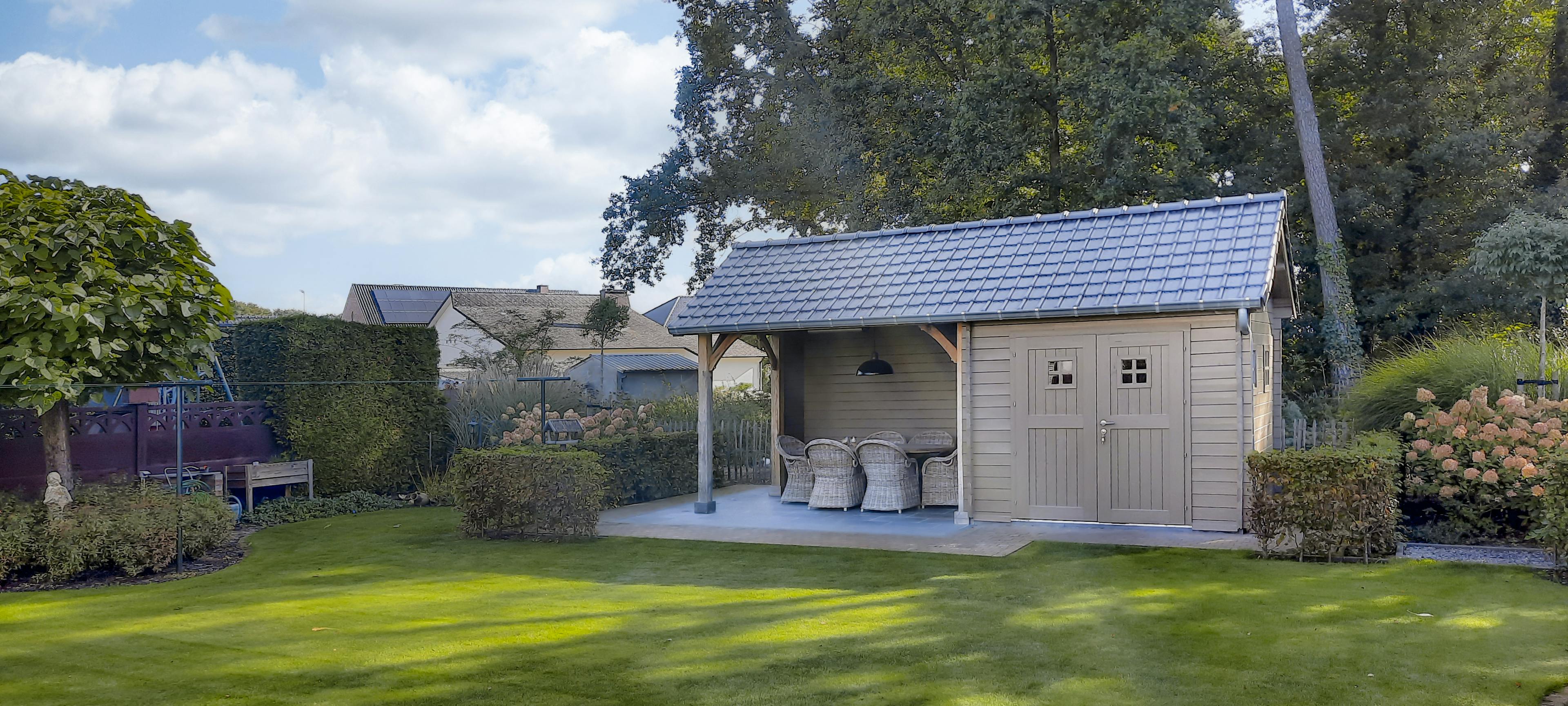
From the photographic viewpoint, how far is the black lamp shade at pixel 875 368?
13.1 metres

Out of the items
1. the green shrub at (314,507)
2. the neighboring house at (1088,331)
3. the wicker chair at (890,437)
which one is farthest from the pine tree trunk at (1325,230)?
the green shrub at (314,507)

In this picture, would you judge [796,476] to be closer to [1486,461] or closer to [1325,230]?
[1486,461]

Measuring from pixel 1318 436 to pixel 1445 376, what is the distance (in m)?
1.40

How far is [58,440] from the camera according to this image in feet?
31.5

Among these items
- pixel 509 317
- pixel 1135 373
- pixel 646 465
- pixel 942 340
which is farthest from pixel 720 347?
pixel 509 317

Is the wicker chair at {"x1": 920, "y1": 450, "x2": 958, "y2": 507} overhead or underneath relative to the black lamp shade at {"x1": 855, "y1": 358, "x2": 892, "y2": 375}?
underneath

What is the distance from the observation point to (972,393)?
11.0 meters

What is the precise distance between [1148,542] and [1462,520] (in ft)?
8.76

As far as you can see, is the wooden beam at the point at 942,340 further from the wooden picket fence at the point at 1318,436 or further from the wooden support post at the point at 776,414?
the wooden picket fence at the point at 1318,436

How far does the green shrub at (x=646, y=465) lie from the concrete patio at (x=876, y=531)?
0.53 meters

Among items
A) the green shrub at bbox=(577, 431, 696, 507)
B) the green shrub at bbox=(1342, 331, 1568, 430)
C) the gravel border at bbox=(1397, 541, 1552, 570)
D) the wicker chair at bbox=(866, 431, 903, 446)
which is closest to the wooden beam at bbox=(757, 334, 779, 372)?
the wicker chair at bbox=(866, 431, 903, 446)

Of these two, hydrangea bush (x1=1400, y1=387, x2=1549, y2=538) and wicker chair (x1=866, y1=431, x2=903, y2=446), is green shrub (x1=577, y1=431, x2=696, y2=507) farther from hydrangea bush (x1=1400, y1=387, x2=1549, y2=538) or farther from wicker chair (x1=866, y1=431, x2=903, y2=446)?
hydrangea bush (x1=1400, y1=387, x2=1549, y2=538)

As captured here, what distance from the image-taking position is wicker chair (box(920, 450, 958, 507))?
11.9m

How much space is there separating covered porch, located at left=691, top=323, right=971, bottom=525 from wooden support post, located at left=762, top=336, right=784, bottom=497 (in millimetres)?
11
